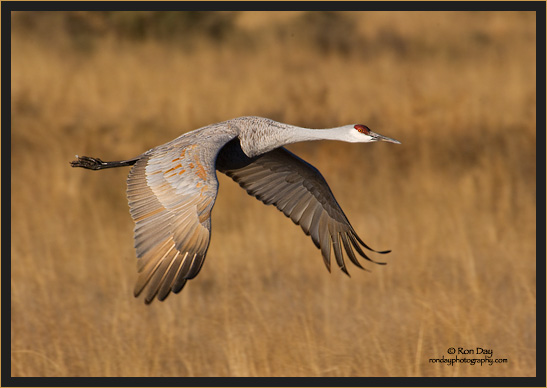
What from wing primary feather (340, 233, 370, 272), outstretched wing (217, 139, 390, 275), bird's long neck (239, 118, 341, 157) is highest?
bird's long neck (239, 118, 341, 157)

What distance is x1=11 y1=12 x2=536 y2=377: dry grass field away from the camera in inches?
274

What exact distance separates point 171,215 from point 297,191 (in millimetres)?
1801

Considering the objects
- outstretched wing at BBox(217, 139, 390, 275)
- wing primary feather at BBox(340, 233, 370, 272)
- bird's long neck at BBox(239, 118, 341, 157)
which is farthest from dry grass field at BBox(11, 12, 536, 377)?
bird's long neck at BBox(239, 118, 341, 157)

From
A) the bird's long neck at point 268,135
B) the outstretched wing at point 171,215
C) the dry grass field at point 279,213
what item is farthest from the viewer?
the dry grass field at point 279,213

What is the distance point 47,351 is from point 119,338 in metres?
0.54

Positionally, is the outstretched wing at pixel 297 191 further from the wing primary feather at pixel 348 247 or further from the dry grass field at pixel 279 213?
the dry grass field at pixel 279 213

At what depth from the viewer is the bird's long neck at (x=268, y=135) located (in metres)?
6.48

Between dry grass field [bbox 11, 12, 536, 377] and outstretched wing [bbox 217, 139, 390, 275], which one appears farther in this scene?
outstretched wing [bbox 217, 139, 390, 275]

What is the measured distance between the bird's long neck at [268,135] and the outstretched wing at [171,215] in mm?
544

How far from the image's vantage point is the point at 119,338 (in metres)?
6.93

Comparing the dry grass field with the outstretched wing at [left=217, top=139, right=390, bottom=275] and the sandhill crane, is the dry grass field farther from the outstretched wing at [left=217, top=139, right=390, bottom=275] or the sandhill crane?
the sandhill crane

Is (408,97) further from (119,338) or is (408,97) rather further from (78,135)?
(119,338)

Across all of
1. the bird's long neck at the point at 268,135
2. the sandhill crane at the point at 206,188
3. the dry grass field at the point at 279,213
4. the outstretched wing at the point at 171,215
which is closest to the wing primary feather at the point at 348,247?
the sandhill crane at the point at 206,188

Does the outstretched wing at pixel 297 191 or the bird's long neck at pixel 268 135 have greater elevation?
the bird's long neck at pixel 268 135
